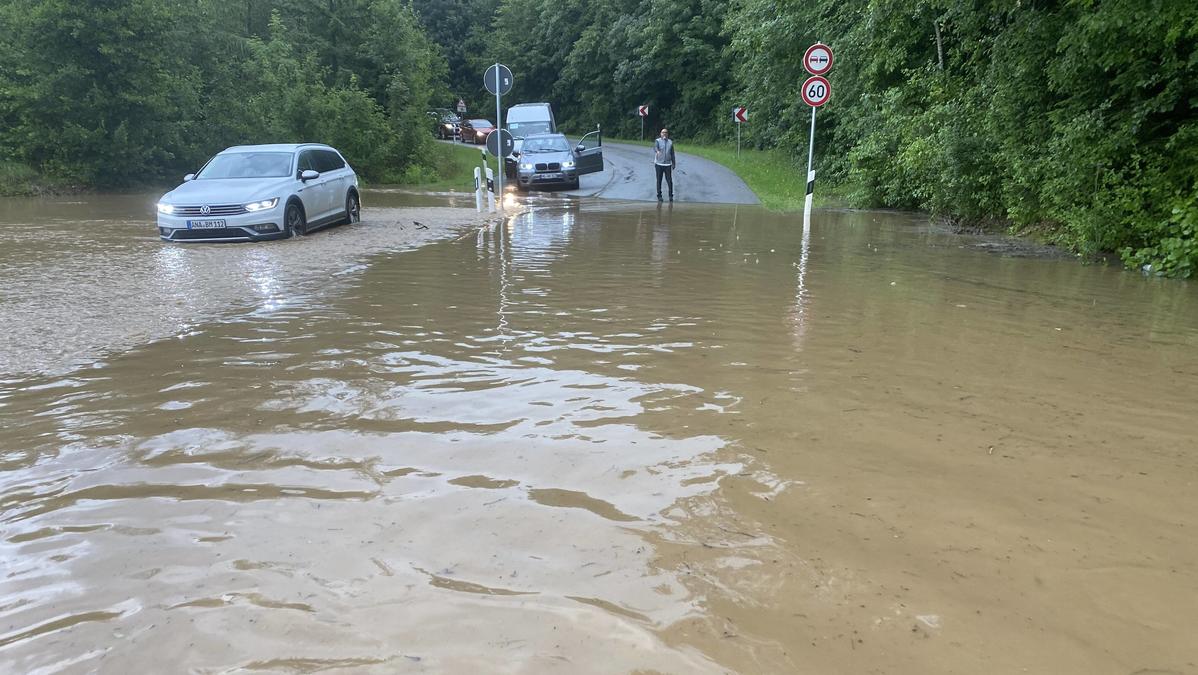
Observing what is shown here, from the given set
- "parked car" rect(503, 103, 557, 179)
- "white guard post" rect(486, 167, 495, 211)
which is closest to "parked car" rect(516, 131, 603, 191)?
"white guard post" rect(486, 167, 495, 211)

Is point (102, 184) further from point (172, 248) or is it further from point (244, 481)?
point (244, 481)

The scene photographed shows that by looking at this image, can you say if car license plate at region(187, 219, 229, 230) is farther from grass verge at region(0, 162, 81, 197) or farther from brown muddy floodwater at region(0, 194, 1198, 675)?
grass verge at region(0, 162, 81, 197)

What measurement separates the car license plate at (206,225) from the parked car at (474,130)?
3543 cm

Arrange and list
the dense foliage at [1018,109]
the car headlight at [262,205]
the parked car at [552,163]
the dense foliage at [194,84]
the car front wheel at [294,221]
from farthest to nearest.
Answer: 1. the parked car at [552,163]
2. the dense foliage at [194,84]
3. the car front wheel at [294,221]
4. the car headlight at [262,205]
5. the dense foliage at [1018,109]

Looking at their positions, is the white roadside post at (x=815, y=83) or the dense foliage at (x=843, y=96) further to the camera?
the white roadside post at (x=815, y=83)

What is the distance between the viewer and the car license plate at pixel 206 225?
1195cm

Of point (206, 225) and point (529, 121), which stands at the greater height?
point (529, 121)

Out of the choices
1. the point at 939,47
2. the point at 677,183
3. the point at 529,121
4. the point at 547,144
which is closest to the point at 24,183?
the point at 547,144

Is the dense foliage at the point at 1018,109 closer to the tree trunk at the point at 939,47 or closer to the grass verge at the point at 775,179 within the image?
the tree trunk at the point at 939,47

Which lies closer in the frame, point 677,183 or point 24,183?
point 24,183

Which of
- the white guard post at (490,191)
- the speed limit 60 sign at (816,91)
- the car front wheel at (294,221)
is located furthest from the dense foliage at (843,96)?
the car front wheel at (294,221)

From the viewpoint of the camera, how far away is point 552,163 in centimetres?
2533

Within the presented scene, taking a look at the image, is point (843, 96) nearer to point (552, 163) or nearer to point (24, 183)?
point (552, 163)

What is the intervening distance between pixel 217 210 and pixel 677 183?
53.0 feet
